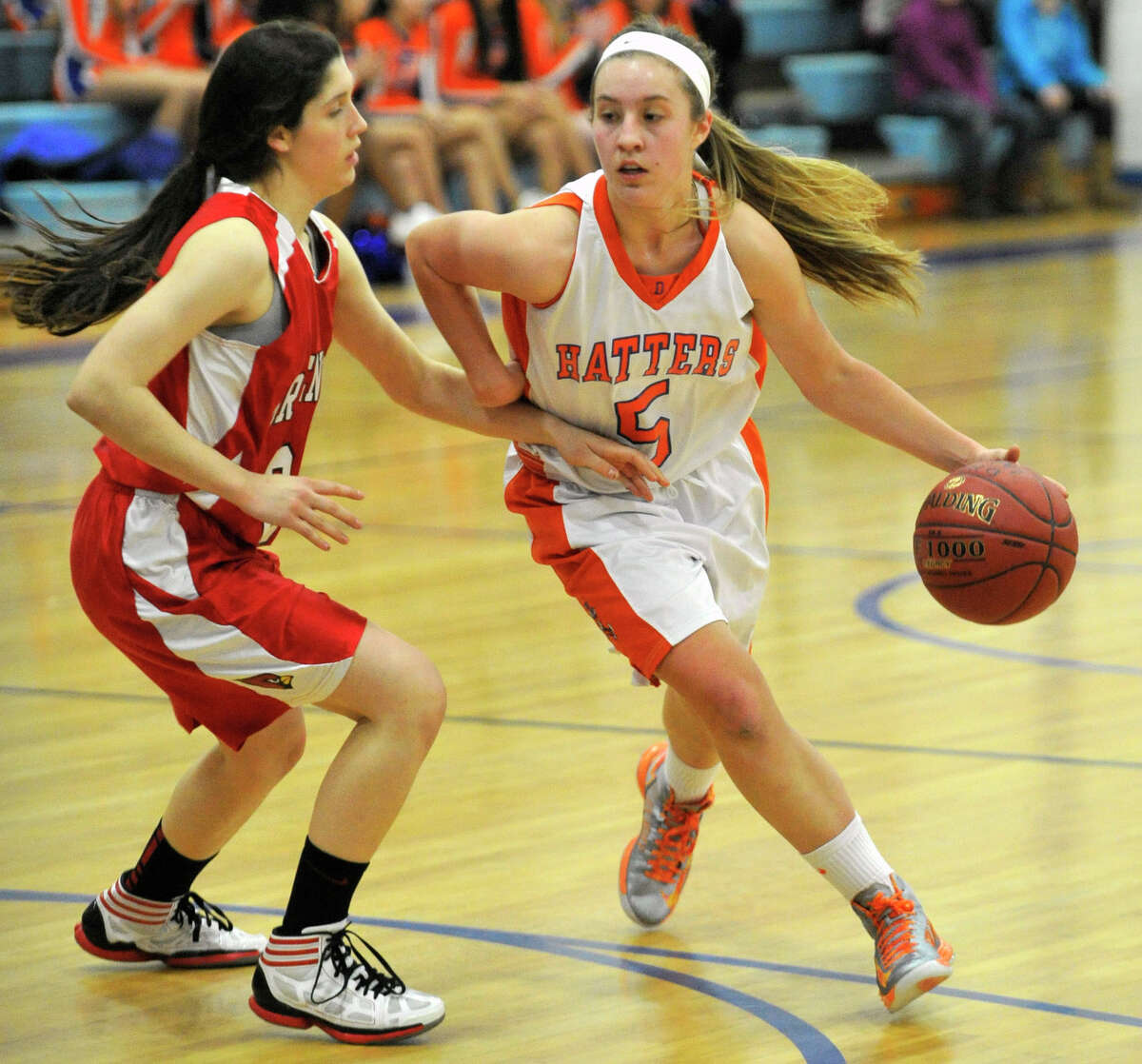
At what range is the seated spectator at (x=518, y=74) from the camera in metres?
12.6

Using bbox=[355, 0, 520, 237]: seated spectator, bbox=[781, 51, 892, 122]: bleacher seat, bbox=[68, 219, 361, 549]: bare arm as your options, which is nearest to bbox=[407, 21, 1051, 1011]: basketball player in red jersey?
bbox=[68, 219, 361, 549]: bare arm

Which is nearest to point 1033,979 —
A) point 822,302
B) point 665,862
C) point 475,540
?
point 665,862

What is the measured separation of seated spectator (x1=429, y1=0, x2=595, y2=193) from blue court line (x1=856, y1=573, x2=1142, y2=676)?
773 centimetres

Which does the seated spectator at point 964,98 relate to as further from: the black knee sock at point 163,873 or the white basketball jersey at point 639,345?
the black knee sock at point 163,873

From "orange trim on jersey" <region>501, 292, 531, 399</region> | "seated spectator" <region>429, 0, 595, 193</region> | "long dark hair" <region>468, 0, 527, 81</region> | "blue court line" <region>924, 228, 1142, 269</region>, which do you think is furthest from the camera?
"blue court line" <region>924, 228, 1142, 269</region>

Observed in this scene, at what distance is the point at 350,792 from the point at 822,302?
873cm

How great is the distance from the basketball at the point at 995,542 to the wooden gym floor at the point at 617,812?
0.46 meters

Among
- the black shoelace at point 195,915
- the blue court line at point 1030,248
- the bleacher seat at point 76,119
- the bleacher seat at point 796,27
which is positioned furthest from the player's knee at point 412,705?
the bleacher seat at point 796,27

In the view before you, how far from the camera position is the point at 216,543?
289 cm

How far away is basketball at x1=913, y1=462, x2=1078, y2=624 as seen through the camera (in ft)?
10.3

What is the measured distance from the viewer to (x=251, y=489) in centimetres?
272

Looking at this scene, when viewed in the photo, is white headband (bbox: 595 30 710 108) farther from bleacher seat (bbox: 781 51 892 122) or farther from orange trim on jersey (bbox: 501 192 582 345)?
bleacher seat (bbox: 781 51 892 122)

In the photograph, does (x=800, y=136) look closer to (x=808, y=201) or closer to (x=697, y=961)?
(x=808, y=201)

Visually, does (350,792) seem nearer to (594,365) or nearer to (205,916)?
Result: (205,916)
